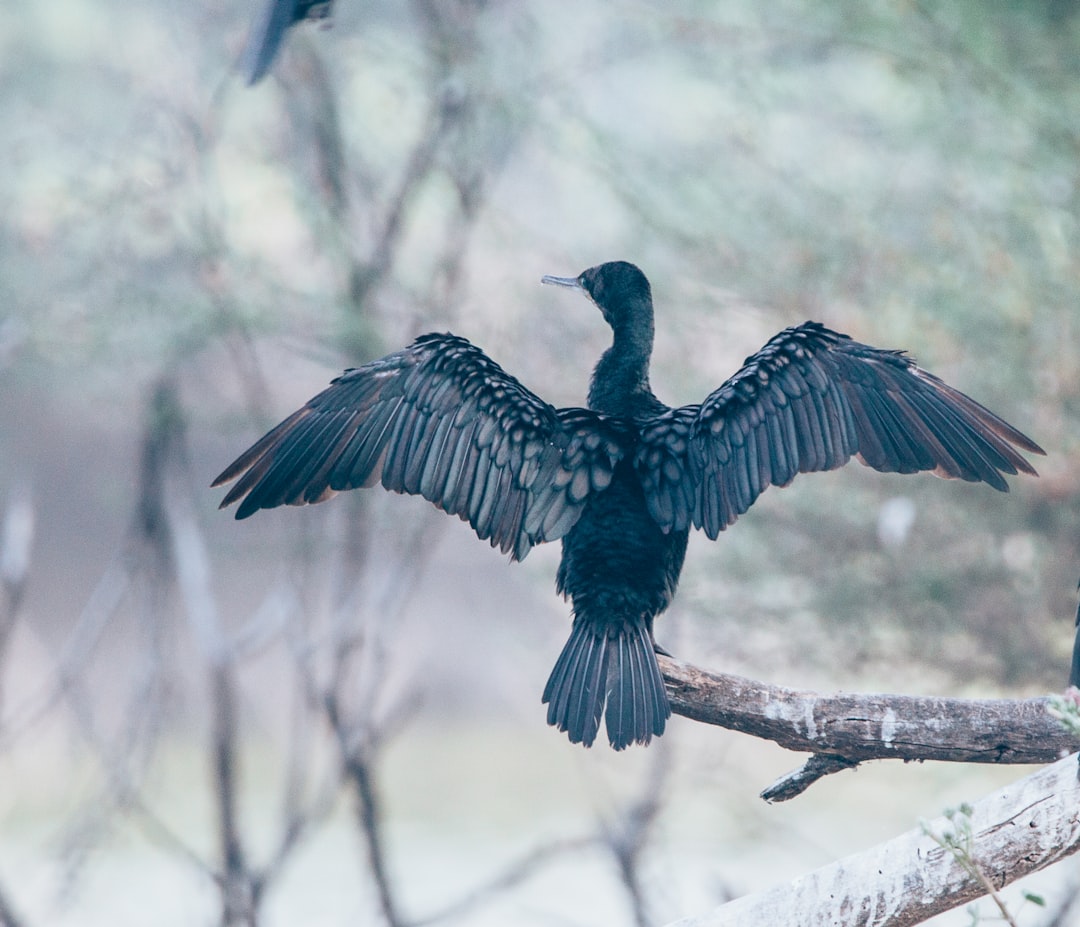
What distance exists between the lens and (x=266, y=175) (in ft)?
18.5

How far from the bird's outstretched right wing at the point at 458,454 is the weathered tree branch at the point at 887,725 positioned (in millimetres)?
505

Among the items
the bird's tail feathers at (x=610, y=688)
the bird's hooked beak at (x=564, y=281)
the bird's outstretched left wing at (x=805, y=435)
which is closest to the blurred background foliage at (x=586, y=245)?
the bird's hooked beak at (x=564, y=281)

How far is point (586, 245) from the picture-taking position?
211 inches

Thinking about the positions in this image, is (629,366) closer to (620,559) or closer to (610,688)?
(620,559)

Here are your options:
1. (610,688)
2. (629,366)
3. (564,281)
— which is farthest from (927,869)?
(564,281)

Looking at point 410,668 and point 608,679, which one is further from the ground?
point 410,668

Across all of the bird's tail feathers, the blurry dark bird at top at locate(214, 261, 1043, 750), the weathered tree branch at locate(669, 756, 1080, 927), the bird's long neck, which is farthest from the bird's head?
the weathered tree branch at locate(669, 756, 1080, 927)

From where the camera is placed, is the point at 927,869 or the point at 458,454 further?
the point at 458,454

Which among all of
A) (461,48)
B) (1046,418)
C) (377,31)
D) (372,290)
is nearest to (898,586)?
(1046,418)

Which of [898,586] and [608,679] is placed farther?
[898,586]

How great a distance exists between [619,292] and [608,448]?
21.9 inches

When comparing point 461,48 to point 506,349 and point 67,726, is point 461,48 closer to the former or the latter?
point 506,349

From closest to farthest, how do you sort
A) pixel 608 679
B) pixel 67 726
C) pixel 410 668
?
pixel 608 679 < pixel 67 726 < pixel 410 668

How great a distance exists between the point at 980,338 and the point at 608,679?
8.49ft
